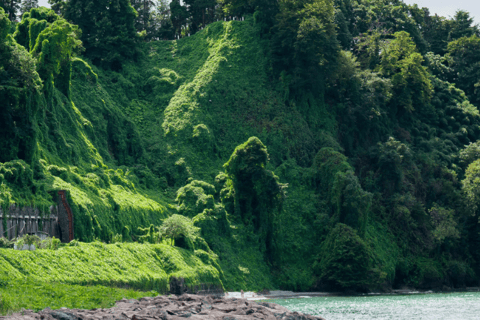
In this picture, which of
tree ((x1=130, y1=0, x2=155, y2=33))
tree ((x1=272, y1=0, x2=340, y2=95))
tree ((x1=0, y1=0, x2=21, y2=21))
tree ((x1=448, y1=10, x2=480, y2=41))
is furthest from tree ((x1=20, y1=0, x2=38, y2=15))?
tree ((x1=448, y1=10, x2=480, y2=41))

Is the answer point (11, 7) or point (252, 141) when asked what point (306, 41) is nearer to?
point (252, 141)

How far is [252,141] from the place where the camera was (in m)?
50.6

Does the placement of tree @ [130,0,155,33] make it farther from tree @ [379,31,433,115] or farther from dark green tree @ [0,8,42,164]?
dark green tree @ [0,8,42,164]

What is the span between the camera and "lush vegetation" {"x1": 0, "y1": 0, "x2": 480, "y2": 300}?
3997 centimetres

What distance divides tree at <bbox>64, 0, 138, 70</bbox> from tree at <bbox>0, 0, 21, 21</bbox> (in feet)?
16.6

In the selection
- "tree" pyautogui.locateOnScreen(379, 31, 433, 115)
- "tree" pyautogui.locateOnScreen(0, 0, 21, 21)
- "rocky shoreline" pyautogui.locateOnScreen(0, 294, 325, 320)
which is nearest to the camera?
"rocky shoreline" pyautogui.locateOnScreen(0, 294, 325, 320)

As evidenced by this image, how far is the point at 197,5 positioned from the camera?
249 ft

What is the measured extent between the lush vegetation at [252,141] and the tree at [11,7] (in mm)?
4534

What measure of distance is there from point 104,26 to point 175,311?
49.0 m

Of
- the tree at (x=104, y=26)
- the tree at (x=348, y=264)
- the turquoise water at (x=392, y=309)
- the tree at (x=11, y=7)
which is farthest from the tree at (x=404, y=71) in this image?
→ the tree at (x=11, y=7)

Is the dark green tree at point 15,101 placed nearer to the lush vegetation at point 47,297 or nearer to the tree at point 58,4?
the lush vegetation at point 47,297

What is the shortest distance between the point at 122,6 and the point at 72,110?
20.4 meters

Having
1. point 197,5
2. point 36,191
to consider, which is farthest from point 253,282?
point 197,5

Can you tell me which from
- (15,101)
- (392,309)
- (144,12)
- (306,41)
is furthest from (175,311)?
(144,12)
